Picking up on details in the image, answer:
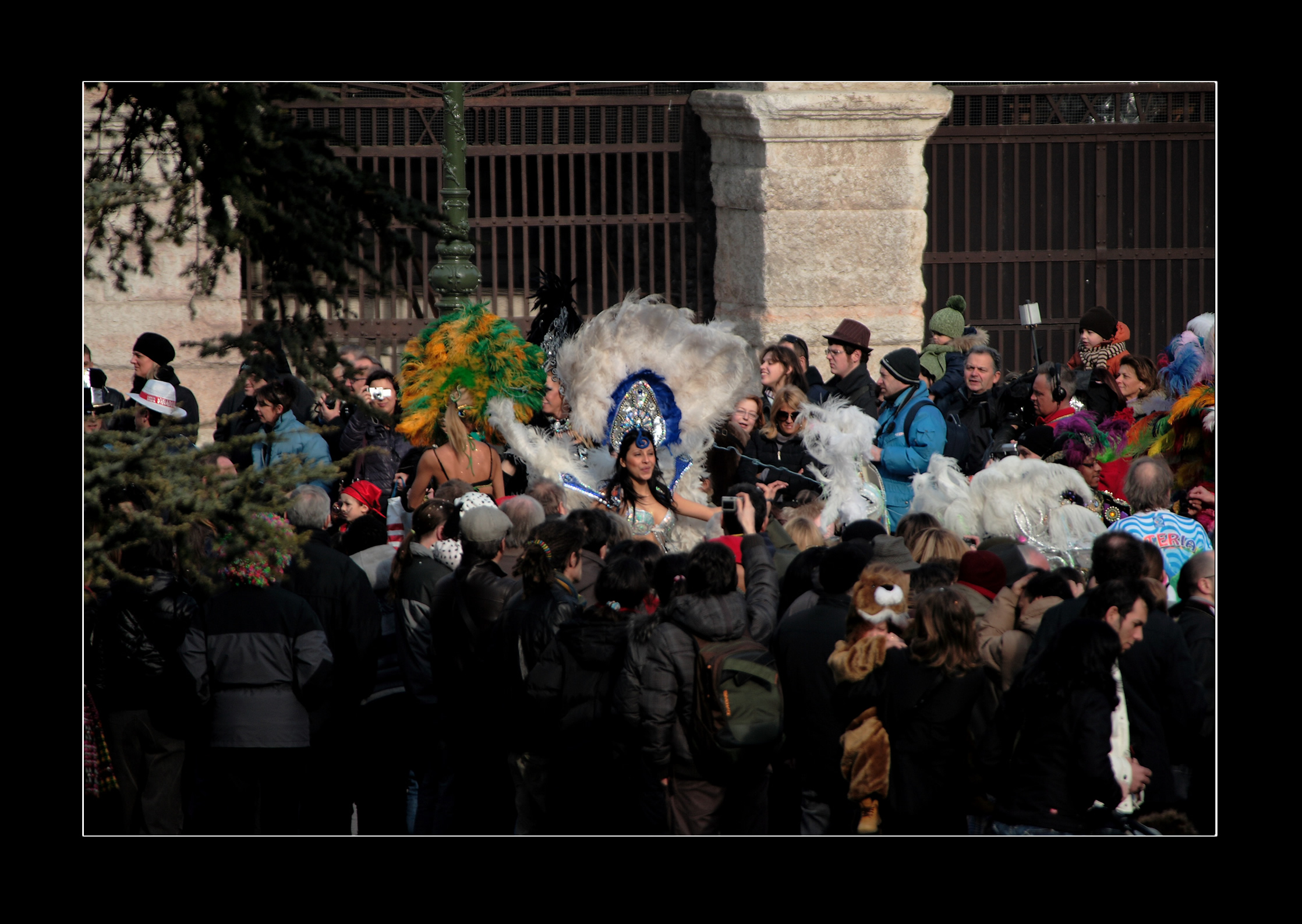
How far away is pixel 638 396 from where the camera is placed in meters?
7.79

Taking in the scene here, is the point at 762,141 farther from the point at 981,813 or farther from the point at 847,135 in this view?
the point at 981,813

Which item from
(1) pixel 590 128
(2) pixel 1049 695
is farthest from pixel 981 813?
(1) pixel 590 128

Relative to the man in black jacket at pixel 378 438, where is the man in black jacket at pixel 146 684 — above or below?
below

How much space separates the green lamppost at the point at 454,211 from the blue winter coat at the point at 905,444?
2.64 m

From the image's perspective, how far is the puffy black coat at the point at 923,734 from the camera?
4.93 metres

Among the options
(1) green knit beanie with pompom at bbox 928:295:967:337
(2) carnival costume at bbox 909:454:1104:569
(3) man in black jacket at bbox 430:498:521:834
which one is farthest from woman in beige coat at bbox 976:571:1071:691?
(1) green knit beanie with pompom at bbox 928:295:967:337

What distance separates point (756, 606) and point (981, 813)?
107 cm

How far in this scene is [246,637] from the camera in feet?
17.9

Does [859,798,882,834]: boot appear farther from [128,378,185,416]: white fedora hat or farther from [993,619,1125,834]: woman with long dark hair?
[128,378,185,416]: white fedora hat

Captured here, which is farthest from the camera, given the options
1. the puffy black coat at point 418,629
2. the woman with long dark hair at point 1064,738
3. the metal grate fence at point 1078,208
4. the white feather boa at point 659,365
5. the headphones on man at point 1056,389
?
the metal grate fence at point 1078,208

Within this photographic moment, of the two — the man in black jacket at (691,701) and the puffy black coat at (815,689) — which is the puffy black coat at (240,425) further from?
the puffy black coat at (815,689)

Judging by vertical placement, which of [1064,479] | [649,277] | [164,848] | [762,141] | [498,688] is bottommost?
[164,848]

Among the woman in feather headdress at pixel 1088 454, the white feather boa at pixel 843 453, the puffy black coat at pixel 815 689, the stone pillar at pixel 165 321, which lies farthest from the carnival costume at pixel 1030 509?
the stone pillar at pixel 165 321

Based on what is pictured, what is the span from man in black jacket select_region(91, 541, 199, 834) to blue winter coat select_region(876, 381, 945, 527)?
13.1 feet
